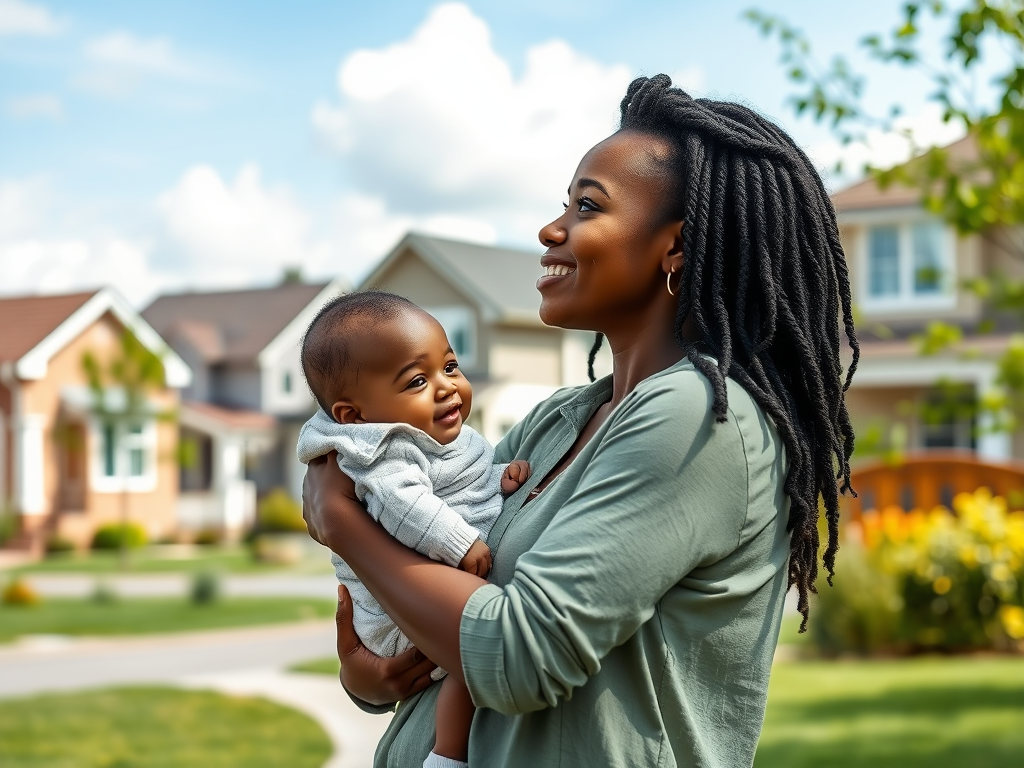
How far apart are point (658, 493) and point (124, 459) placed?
1272 inches

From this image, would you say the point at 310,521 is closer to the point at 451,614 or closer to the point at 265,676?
the point at 451,614

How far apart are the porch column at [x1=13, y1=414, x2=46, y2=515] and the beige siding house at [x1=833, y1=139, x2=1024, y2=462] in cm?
1954

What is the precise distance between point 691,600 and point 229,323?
1653 inches

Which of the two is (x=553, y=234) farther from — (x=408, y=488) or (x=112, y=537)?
(x=112, y=537)

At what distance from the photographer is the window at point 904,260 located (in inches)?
885

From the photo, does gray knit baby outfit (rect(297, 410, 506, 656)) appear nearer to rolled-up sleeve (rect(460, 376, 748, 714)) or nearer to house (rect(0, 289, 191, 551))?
rolled-up sleeve (rect(460, 376, 748, 714))

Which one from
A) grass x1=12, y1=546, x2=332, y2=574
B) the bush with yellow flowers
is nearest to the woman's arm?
the bush with yellow flowers

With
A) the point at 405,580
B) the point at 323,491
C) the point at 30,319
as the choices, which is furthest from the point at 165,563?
the point at 405,580

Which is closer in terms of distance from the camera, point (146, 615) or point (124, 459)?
point (146, 615)

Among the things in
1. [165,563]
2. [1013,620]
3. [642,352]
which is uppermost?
[642,352]

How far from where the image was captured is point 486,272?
30.6 m

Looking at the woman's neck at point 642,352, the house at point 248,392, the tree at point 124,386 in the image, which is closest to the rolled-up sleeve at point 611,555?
the woman's neck at point 642,352

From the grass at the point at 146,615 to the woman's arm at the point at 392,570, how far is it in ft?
50.8

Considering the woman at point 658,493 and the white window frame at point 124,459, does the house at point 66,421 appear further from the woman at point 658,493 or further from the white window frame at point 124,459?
the woman at point 658,493
